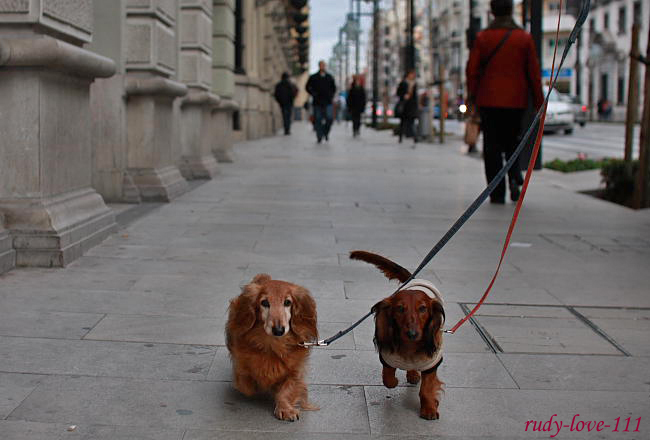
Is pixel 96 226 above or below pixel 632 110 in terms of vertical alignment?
below

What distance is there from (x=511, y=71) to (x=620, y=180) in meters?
2.04

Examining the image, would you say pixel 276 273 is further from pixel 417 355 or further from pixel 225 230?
pixel 417 355

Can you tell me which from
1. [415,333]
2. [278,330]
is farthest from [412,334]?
[278,330]

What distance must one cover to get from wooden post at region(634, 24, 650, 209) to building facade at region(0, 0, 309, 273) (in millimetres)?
4953

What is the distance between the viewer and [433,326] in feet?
9.73

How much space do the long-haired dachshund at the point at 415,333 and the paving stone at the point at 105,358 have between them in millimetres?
909

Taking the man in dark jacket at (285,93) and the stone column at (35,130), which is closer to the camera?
the stone column at (35,130)

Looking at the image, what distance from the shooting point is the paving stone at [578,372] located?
3.55 m

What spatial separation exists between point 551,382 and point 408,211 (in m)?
5.67

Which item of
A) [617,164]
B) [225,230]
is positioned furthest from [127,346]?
[617,164]

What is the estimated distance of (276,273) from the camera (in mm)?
5680

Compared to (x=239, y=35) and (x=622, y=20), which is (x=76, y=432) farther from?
(x=622, y=20)

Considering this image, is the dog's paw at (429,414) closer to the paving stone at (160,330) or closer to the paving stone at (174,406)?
the paving stone at (174,406)

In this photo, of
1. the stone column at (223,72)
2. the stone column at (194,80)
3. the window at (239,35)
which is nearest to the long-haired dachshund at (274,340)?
the stone column at (194,80)
